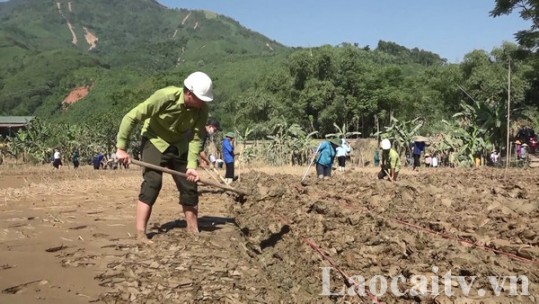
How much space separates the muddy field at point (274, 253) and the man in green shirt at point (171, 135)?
34cm

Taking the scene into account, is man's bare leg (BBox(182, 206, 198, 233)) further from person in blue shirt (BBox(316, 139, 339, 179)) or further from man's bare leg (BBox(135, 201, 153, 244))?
person in blue shirt (BBox(316, 139, 339, 179))

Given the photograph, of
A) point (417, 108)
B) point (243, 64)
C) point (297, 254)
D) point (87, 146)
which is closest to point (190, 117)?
point (297, 254)

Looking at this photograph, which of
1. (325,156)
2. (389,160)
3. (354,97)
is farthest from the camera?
(354,97)

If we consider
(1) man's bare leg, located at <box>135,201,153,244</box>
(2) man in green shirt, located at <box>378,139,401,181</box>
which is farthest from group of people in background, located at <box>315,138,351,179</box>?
(1) man's bare leg, located at <box>135,201,153,244</box>

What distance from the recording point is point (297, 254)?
4.32 metres

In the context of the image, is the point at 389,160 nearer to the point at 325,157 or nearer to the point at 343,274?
the point at 325,157

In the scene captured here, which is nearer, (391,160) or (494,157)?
(391,160)

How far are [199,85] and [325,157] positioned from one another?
6.86 meters

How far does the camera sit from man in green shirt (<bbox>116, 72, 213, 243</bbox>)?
4324 mm

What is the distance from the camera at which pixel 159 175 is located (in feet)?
14.8

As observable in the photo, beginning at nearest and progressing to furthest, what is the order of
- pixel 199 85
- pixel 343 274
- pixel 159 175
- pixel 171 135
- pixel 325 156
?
pixel 343 274
pixel 199 85
pixel 159 175
pixel 171 135
pixel 325 156

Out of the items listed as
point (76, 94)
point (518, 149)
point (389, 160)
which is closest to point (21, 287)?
point (389, 160)

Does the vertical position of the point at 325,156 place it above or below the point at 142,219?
above

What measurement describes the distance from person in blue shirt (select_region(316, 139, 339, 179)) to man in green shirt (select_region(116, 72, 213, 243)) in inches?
239
